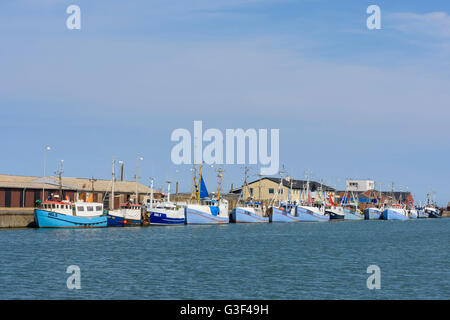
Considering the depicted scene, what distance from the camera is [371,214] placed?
18238 cm

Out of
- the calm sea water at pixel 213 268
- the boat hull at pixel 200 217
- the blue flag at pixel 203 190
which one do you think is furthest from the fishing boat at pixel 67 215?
the blue flag at pixel 203 190

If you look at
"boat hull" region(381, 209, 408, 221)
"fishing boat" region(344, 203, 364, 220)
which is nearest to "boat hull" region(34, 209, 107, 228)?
"fishing boat" region(344, 203, 364, 220)

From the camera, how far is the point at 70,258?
5078 centimetres

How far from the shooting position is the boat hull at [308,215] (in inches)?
5689

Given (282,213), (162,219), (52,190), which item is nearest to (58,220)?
(52,190)

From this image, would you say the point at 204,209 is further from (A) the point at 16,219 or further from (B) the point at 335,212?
(B) the point at 335,212

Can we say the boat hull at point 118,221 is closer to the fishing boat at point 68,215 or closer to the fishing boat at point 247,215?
the fishing boat at point 68,215

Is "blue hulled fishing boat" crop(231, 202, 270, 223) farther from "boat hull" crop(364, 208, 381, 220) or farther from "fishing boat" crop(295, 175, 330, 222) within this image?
"boat hull" crop(364, 208, 381, 220)

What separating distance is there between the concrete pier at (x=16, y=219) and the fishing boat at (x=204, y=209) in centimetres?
3003

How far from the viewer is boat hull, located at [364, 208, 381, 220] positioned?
595 ft

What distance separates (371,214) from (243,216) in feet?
221

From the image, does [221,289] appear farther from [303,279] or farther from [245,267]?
[245,267]

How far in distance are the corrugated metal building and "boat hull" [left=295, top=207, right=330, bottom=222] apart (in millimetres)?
35534
